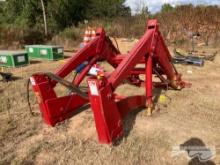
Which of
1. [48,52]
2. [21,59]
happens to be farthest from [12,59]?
[48,52]

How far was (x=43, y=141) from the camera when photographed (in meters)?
4.10

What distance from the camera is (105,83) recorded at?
3.59 m

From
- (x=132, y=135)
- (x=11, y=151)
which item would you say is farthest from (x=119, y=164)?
(x=11, y=151)

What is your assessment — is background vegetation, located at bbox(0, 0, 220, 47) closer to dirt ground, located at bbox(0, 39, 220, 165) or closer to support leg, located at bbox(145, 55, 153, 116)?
dirt ground, located at bbox(0, 39, 220, 165)

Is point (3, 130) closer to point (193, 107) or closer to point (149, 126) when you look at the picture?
point (149, 126)

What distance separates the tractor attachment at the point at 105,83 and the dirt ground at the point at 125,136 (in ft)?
0.69

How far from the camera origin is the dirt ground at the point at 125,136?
3588mm

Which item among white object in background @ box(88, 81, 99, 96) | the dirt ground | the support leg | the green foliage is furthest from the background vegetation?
white object in background @ box(88, 81, 99, 96)

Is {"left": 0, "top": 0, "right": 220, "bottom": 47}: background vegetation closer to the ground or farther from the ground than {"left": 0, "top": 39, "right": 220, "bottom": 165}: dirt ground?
farther from the ground

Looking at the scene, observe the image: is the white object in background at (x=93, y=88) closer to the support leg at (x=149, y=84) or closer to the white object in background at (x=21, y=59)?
the support leg at (x=149, y=84)

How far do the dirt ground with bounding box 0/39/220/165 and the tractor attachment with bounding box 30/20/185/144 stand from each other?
0.21m

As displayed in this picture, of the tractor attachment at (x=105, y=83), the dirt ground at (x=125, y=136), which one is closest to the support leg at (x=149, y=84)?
the tractor attachment at (x=105, y=83)

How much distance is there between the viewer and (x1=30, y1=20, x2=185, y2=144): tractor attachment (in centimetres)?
356

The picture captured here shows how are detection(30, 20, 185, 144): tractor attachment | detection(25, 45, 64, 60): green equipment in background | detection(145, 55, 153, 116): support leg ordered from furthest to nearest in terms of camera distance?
detection(25, 45, 64, 60): green equipment in background → detection(145, 55, 153, 116): support leg → detection(30, 20, 185, 144): tractor attachment
